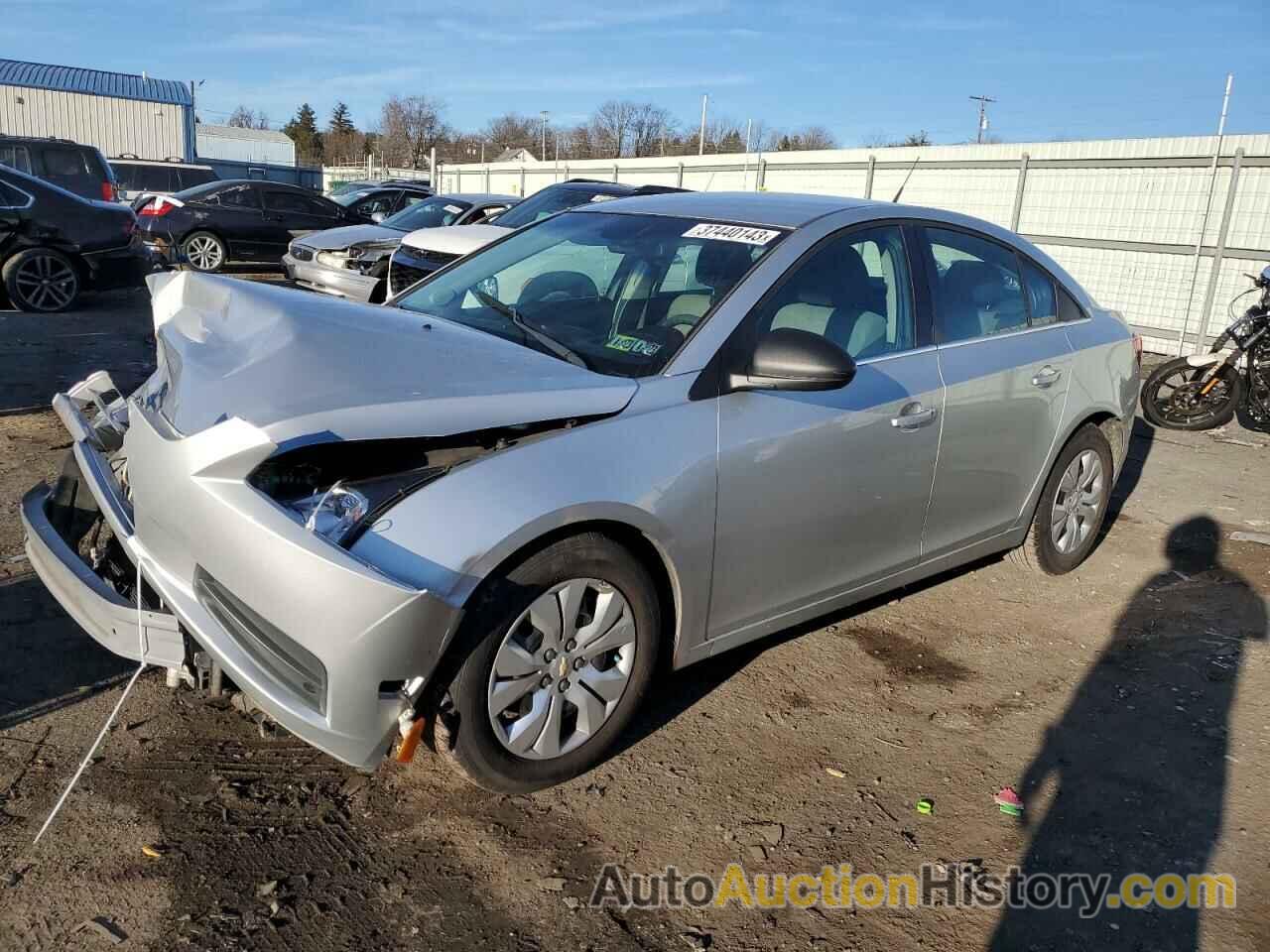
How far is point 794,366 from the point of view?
313 centimetres

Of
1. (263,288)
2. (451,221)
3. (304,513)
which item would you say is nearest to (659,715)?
(304,513)

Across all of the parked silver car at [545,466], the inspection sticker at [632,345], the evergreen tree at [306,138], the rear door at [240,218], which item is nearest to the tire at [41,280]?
the rear door at [240,218]

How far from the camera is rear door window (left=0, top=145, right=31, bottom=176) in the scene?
13.8m

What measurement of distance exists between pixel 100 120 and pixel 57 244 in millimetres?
39190

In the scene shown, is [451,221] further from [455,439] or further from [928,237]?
[455,439]

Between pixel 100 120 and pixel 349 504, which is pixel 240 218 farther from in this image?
pixel 100 120

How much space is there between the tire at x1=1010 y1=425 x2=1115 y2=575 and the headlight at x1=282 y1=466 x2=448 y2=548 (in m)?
3.28

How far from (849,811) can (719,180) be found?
58.3ft

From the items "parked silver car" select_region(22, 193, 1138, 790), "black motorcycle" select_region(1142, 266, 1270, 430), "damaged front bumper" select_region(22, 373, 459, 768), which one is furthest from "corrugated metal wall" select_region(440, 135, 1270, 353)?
"damaged front bumper" select_region(22, 373, 459, 768)

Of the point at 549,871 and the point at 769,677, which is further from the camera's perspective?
the point at 769,677

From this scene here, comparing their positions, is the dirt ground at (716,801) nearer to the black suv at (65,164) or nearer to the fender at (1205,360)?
the fender at (1205,360)

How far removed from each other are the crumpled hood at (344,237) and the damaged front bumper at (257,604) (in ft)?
29.0

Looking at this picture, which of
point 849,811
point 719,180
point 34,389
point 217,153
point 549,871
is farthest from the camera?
point 217,153

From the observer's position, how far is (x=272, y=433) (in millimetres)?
2492
